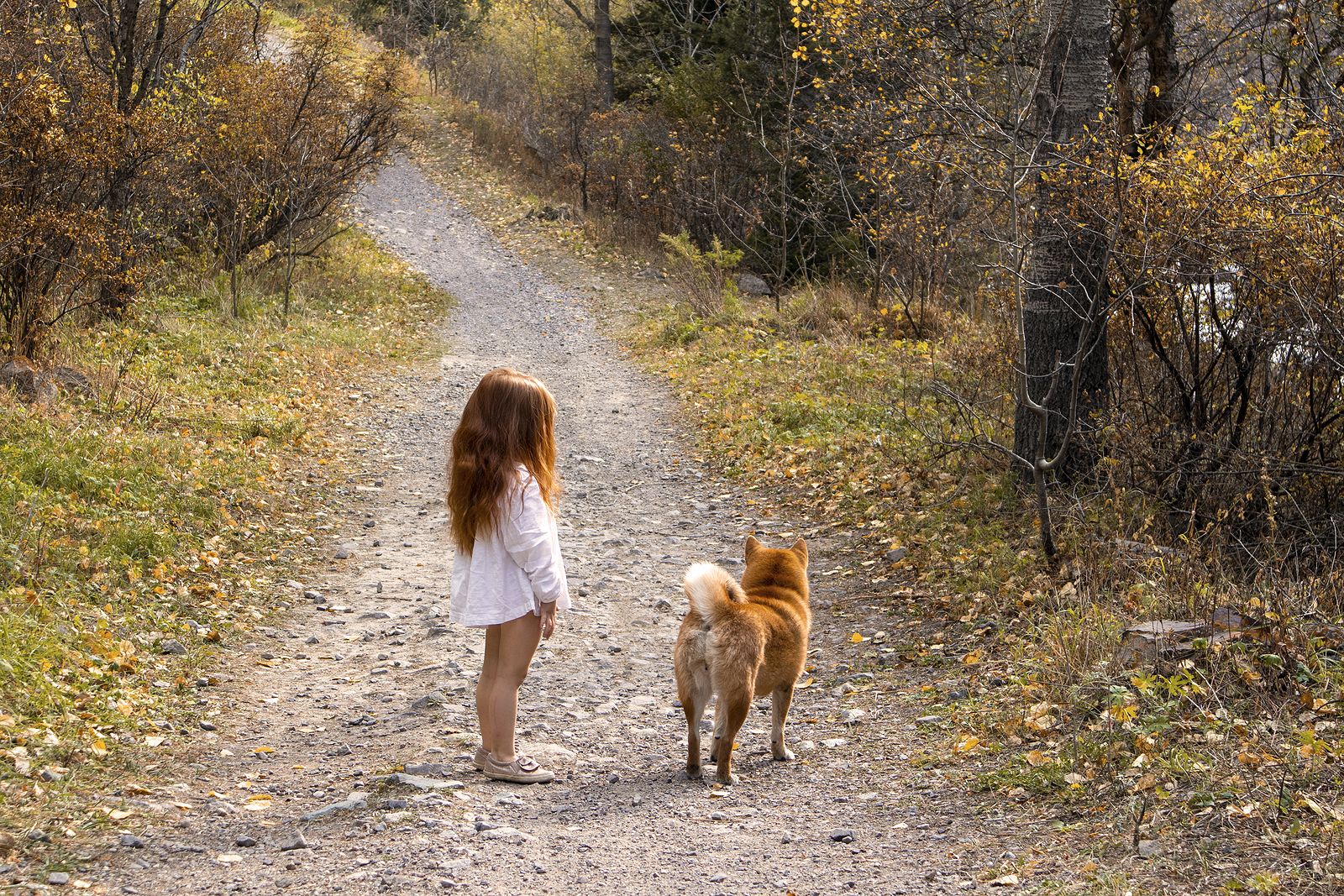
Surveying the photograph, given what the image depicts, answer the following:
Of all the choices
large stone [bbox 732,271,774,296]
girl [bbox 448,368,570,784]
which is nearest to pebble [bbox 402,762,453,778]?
girl [bbox 448,368,570,784]

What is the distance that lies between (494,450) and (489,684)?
1.04 metres

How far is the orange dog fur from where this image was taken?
4.47 m

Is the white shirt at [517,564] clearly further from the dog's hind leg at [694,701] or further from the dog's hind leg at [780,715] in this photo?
the dog's hind leg at [780,715]

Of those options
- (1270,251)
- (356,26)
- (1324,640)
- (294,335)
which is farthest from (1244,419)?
(356,26)

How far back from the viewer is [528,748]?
5.30 metres

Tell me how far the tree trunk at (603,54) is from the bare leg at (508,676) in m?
22.6

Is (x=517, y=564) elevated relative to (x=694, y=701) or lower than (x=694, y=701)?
elevated

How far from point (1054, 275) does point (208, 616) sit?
6076mm

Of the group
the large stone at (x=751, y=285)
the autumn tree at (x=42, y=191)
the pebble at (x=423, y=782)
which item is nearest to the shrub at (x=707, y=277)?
the large stone at (x=751, y=285)

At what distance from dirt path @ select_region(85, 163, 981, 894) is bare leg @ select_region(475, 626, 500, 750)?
213mm

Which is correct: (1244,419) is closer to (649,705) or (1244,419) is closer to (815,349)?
(649,705)

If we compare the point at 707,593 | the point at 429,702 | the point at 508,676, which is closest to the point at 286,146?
the point at 429,702

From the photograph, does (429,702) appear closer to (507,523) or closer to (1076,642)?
(507,523)

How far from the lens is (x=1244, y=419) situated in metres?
7.14
